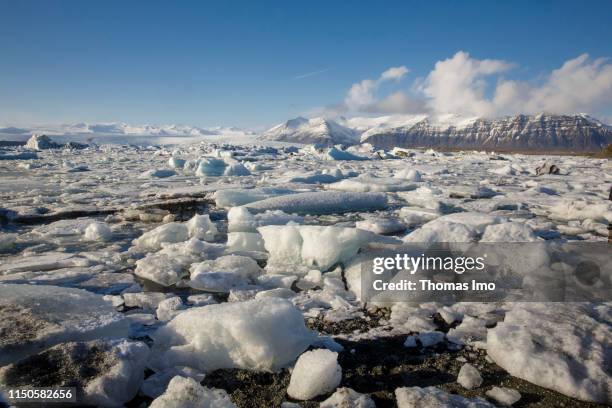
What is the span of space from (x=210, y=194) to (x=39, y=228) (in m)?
2.84

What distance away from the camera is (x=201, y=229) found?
355cm

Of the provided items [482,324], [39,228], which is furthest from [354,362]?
[39,228]

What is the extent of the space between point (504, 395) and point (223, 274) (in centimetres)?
166

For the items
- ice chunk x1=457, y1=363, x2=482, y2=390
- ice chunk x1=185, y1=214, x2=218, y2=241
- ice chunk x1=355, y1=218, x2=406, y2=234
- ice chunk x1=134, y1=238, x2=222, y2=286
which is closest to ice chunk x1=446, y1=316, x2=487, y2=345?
ice chunk x1=457, y1=363, x2=482, y2=390

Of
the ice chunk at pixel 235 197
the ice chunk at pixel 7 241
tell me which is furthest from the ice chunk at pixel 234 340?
the ice chunk at pixel 235 197

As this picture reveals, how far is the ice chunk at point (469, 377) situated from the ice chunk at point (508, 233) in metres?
1.38

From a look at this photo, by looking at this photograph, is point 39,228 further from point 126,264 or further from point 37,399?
point 37,399

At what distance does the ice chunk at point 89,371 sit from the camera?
1.18m

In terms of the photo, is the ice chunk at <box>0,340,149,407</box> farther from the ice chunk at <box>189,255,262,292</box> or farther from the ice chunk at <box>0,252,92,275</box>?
the ice chunk at <box>0,252,92,275</box>

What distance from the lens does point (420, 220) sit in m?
4.25

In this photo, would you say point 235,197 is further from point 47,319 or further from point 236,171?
point 236,171

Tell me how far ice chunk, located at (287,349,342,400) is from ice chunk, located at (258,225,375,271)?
1274 millimetres

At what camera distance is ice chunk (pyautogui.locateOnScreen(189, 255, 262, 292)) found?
232cm

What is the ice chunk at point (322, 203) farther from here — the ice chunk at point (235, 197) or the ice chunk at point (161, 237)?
the ice chunk at point (161, 237)
